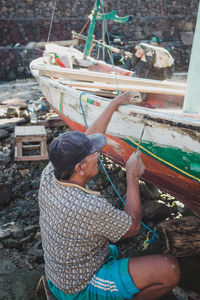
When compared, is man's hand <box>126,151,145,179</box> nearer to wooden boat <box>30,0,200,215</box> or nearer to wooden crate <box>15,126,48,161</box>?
wooden boat <box>30,0,200,215</box>

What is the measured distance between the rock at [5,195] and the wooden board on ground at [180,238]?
6.46 ft

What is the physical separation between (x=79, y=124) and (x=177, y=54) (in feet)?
42.2

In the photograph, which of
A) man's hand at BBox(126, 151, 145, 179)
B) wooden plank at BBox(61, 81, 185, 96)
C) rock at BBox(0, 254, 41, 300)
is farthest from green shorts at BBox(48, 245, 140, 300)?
wooden plank at BBox(61, 81, 185, 96)

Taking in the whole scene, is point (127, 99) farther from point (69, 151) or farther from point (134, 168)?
point (69, 151)

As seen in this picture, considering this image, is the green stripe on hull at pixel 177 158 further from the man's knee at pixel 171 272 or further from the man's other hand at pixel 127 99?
the man's knee at pixel 171 272

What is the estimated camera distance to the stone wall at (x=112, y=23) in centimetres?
1525

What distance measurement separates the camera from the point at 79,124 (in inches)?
158

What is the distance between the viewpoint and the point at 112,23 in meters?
16.6

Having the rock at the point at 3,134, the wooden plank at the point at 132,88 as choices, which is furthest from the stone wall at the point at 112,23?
the wooden plank at the point at 132,88

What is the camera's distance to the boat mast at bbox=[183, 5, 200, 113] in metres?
2.79

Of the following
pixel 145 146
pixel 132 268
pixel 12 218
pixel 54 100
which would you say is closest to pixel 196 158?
pixel 145 146

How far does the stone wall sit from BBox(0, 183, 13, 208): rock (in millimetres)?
13204

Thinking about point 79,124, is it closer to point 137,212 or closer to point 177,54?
point 137,212

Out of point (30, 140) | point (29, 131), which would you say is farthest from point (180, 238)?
point (29, 131)
